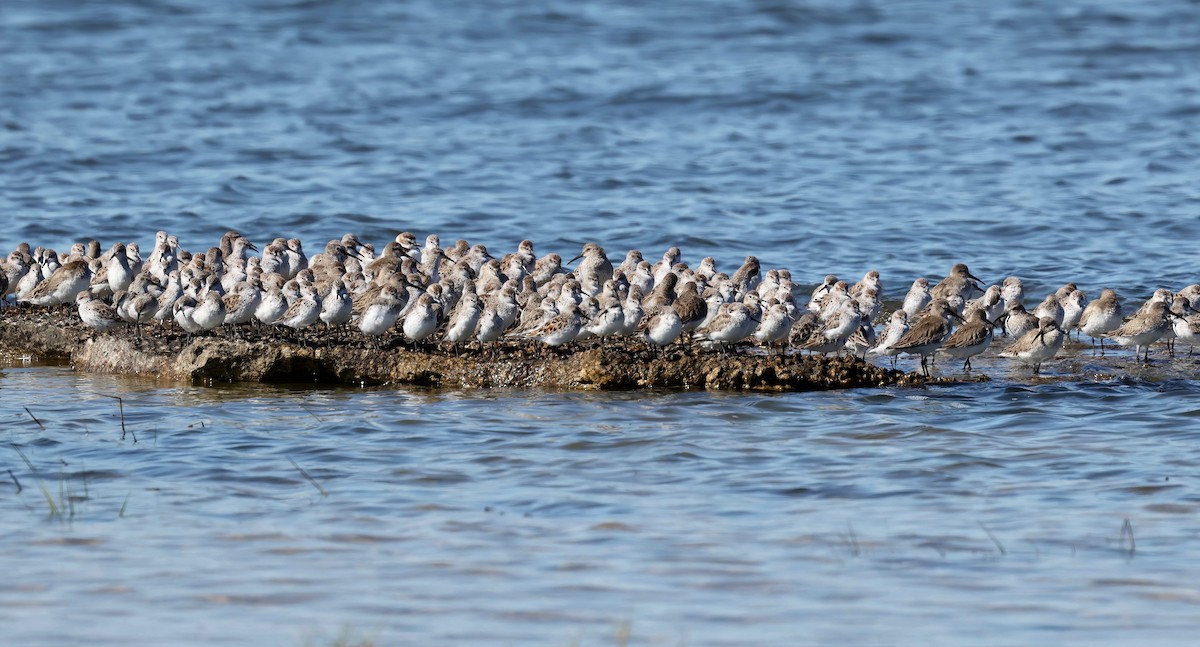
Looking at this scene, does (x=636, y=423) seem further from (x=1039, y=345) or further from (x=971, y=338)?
(x=1039, y=345)

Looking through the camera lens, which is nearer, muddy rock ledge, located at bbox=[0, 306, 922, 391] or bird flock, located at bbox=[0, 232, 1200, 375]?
muddy rock ledge, located at bbox=[0, 306, 922, 391]

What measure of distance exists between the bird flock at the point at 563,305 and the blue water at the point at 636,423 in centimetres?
69

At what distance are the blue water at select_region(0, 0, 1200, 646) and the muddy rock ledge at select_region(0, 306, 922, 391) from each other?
0.30 metres

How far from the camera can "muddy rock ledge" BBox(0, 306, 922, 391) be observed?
12367 mm

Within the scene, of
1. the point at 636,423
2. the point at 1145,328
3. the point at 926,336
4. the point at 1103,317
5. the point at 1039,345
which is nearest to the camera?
the point at 636,423

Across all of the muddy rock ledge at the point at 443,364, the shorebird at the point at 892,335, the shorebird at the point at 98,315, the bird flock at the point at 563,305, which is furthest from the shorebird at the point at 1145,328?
the shorebird at the point at 98,315

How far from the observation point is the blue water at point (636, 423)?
7.49 meters

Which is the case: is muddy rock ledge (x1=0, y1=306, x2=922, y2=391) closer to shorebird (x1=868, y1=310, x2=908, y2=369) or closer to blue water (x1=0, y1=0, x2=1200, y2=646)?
blue water (x1=0, y1=0, x2=1200, y2=646)

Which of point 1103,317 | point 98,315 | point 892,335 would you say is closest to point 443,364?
point 98,315

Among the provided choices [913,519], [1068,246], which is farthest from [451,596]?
[1068,246]

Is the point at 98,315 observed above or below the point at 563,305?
below

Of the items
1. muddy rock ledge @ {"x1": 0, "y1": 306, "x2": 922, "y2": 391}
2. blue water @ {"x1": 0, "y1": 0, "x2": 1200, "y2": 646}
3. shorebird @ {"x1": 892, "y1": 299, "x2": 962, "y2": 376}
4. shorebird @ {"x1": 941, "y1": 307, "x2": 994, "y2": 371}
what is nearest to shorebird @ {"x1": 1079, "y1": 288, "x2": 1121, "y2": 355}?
blue water @ {"x1": 0, "y1": 0, "x2": 1200, "y2": 646}

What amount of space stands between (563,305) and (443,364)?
3.77 ft

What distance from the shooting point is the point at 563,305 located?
43.6ft
